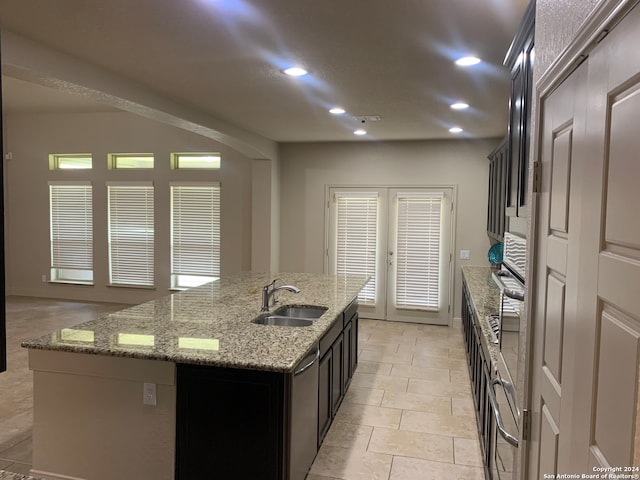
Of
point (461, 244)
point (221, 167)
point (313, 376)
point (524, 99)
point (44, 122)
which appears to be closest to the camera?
point (524, 99)

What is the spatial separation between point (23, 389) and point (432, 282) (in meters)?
5.22

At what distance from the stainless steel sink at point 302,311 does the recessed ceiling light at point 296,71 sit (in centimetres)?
180

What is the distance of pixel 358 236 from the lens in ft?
23.1

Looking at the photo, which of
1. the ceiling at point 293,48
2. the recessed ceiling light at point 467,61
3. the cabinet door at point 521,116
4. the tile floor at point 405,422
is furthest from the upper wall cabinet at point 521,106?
the tile floor at point 405,422

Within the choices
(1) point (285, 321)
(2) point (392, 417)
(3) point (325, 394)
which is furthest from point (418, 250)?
(3) point (325, 394)

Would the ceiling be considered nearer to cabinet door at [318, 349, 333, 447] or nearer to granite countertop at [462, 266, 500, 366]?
granite countertop at [462, 266, 500, 366]

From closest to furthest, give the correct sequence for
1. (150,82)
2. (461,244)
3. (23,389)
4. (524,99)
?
(524,99) < (150,82) < (23,389) < (461,244)

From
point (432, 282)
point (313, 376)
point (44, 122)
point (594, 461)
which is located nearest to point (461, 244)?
point (432, 282)

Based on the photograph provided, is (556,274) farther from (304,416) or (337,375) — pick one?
(337,375)

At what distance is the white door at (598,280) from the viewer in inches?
31.9

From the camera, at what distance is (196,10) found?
2336mm

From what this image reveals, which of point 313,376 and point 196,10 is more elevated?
point 196,10

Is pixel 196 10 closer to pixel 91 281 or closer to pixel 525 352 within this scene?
pixel 525 352

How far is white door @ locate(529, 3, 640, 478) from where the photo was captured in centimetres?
81
